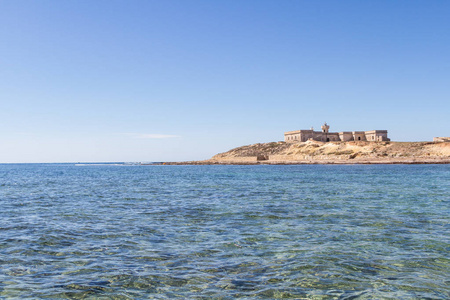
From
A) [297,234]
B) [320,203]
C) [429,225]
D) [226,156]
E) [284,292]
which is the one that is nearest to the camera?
[284,292]

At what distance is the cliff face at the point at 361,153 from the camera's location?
316 ft

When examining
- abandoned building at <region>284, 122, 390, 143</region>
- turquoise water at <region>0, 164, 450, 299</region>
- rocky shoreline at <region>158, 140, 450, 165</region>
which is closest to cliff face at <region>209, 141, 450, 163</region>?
rocky shoreline at <region>158, 140, 450, 165</region>

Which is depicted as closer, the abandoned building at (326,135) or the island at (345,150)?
the island at (345,150)

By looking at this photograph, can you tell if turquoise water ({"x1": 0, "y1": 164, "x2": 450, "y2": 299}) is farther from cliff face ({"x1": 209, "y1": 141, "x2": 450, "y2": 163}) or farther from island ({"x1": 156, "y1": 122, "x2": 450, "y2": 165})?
cliff face ({"x1": 209, "y1": 141, "x2": 450, "y2": 163})

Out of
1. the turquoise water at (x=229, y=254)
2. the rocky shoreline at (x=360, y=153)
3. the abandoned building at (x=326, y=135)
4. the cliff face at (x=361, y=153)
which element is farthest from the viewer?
the abandoned building at (x=326, y=135)

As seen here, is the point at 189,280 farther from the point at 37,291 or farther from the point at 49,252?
the point at 49,252

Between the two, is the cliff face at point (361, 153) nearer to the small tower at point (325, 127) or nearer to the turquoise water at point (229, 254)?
the small tower at point (325, 127)

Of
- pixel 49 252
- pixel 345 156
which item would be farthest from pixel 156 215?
pixel 345 156

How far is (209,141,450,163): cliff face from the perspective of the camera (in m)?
96.4

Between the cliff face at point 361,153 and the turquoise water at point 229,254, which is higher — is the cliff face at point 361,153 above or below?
above

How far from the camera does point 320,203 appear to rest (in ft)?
63.9

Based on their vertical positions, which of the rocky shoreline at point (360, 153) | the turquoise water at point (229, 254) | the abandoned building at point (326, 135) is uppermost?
the abandoned building at point (326, 135)

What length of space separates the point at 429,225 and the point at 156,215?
11.1 metres

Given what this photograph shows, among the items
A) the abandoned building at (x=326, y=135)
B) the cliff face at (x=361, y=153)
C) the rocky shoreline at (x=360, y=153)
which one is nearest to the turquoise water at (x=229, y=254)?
the rocky shoreline at (x=360, y=153)
